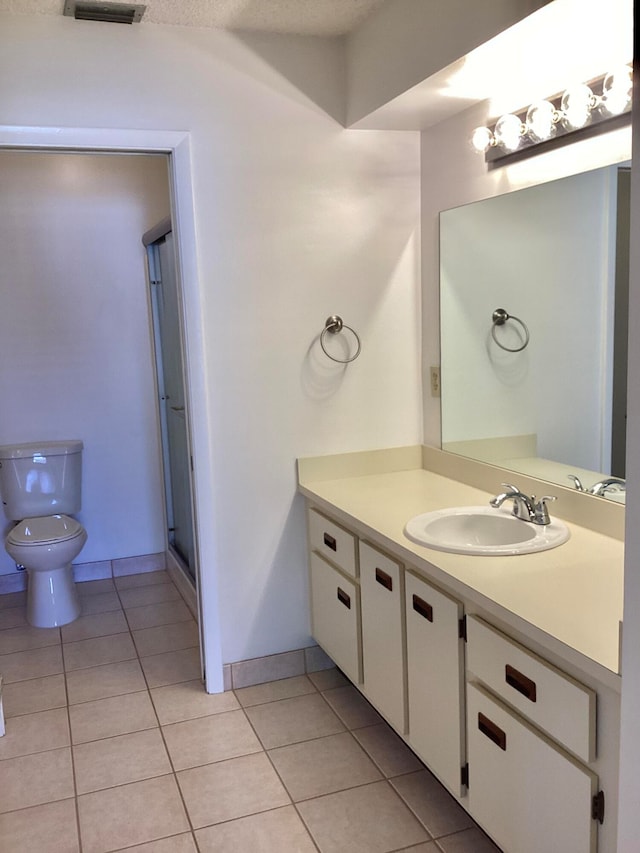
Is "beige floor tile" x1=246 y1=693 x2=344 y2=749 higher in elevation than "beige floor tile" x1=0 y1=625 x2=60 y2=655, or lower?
lower

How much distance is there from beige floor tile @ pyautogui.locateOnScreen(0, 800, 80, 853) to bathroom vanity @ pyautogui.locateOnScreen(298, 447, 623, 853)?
3.18ft

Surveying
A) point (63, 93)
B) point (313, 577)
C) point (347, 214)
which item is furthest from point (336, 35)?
point (313, 577)

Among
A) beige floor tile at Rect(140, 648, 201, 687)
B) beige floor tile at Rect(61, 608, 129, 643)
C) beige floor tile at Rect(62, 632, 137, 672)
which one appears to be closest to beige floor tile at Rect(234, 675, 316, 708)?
beige floor tile at Rect(140, 648, 201, 687)

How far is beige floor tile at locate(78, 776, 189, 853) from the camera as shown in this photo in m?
2.12

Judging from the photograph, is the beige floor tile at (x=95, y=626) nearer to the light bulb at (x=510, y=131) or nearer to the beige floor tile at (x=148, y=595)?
the beige floor tile at (x=148, y=595)

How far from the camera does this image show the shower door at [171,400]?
147 inches

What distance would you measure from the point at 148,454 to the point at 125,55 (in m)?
2.22

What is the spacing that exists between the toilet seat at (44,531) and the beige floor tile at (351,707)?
153 centimetres

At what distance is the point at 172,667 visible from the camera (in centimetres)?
315

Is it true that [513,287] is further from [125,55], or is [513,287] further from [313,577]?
[125,55]

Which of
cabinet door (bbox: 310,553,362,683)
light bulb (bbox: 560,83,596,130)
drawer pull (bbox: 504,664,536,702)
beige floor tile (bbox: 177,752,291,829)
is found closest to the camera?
drawer pull (bbox: 504,664,536,702)

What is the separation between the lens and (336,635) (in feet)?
9.12

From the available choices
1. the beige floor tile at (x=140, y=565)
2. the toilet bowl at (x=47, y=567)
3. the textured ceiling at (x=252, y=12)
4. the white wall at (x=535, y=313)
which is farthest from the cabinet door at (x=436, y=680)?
the beige floor tile at (x=140, y=565)

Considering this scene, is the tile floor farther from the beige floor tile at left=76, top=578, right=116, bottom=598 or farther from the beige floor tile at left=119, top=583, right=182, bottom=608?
the beige floor tile at left=76, top=578, right=116, bottom=598
